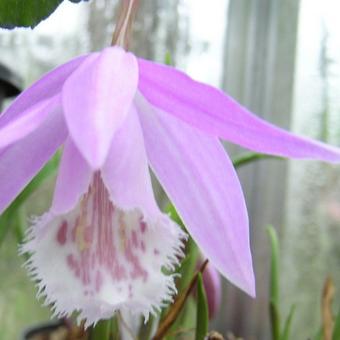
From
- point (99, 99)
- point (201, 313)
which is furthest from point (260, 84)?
point (99, 99)

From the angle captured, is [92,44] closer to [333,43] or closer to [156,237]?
[333,43]

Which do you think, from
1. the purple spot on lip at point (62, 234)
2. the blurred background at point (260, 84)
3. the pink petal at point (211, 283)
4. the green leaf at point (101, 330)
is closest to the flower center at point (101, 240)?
the purple spot on lip at point (62, 234)

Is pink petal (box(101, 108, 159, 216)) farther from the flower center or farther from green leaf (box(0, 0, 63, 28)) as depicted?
green leaf (box(0, 0, 63, 28))

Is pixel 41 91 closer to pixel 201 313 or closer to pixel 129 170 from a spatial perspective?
pixel 129 170

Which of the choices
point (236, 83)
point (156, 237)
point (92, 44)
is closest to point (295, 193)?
point (236, 83)

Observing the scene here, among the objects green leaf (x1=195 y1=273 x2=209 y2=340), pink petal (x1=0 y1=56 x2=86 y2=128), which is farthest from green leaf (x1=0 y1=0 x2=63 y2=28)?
green leaf (x1=195 y1=273 x2=209 y2=340)
